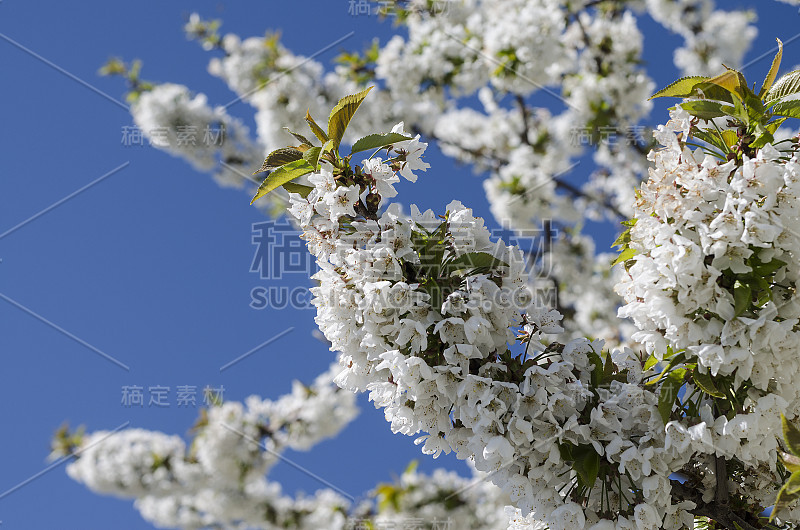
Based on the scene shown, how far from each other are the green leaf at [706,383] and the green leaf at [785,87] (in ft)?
2.45

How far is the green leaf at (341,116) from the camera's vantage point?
1.79 m

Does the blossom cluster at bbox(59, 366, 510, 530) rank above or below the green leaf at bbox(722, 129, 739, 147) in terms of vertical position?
above

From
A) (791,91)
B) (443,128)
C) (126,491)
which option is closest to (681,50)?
(443,128)

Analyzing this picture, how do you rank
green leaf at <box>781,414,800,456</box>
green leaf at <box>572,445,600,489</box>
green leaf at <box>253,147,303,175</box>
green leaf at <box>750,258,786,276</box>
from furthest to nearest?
1. green leaf at <box>253,147,303,175</box>
2. green leaf at <box>572,445,600,489</box>
3. green leaf at <box>750,258,786,276</box>
4. green leaf at <box>781,414,800,456</box>

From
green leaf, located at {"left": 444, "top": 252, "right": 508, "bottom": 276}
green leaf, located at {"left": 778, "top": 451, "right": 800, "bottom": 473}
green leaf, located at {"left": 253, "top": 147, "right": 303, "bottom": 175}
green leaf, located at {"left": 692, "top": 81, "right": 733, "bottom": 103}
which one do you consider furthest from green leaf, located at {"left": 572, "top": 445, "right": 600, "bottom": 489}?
green leaf, located at {"left": 253, "top": 147, "right": 303, "bottom": 175}

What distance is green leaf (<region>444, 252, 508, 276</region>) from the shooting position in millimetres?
1689

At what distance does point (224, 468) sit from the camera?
768cm

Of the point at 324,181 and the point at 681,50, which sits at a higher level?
the point at 681,50

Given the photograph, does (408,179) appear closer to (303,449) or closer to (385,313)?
(385,313)

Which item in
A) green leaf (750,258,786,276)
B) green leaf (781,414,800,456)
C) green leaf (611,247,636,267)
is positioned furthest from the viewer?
green leaf (611,247,636,267)

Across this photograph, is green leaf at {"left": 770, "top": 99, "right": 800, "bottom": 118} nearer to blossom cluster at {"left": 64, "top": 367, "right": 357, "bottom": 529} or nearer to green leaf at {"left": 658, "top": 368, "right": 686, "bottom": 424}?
green leaf at {"left": 658, "top": 368, "right": 686, "bottom": 424}

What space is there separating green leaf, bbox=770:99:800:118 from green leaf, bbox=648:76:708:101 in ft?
0.64

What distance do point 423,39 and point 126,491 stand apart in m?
6.79

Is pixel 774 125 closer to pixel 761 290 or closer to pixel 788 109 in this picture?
pixel 788 109
